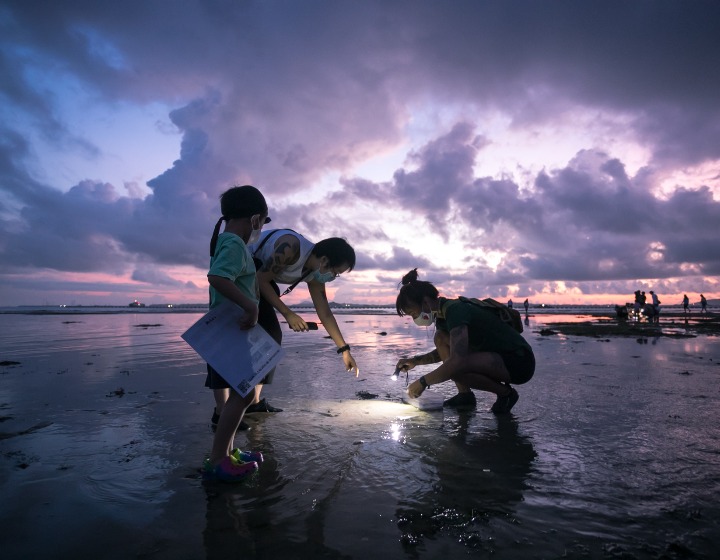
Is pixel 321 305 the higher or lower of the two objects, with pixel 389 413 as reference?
higher

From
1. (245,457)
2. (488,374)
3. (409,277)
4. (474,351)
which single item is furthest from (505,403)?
(245,457)

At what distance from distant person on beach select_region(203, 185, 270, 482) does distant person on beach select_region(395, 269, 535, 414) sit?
6.18 ft

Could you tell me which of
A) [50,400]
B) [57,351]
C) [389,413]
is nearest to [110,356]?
[57,351]

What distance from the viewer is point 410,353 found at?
8.91 meters

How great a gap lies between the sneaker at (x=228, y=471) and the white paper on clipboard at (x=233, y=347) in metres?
0.43

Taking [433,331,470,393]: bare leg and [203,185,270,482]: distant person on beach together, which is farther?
[433,331,470,393]: bare leg

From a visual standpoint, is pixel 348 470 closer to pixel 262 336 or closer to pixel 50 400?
pixel 262 336

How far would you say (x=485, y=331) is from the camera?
405 centimetres

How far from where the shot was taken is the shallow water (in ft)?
5.64

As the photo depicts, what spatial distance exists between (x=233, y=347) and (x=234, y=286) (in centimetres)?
48

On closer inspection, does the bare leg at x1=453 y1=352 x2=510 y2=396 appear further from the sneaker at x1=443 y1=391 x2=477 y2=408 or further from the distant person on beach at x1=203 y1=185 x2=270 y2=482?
the distant person on beach at x1=203 y1=185 x2=270 y2=482

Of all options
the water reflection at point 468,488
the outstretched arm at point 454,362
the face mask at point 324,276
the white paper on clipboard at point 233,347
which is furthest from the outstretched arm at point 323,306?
the water reflection at point 468,488

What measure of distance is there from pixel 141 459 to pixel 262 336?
47.8 inches

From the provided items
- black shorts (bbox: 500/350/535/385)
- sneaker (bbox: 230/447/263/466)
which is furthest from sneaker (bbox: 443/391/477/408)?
sneaker (bbox: 230/447/263/466)
